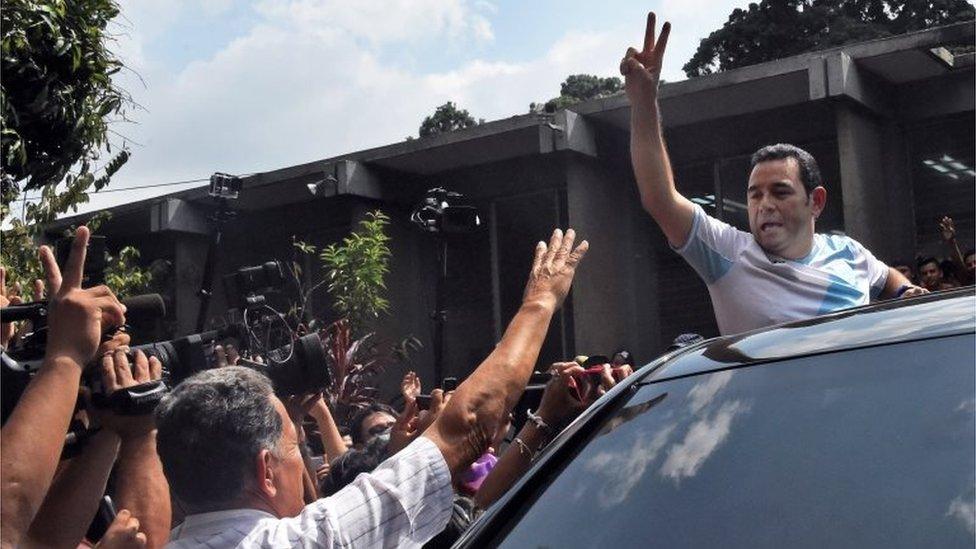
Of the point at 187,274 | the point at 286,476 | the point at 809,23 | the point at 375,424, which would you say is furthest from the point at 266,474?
the point at 809,23

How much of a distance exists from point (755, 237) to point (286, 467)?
1422 millimetres

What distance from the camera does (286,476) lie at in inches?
105

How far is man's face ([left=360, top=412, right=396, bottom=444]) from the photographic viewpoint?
18.1ft

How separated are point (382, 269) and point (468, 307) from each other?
6.20ft

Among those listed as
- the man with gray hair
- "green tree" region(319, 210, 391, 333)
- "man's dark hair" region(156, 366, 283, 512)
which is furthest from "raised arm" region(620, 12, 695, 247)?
"green tree" region(319, 210, 391, 333)

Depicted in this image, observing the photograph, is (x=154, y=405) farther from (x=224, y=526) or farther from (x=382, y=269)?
(x=382, y=269)

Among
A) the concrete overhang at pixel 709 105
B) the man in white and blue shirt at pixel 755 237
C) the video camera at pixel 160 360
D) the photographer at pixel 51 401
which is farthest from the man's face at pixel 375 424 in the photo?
the concrete overhang at pixel 709 105

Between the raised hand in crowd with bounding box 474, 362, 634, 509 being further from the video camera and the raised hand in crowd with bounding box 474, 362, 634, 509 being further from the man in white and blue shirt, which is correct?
the video camera

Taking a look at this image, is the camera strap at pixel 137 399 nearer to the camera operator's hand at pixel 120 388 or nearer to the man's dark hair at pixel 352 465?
the camera operator's hand at pixel 120 388

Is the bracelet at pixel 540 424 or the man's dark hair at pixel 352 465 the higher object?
the bracelet at pixel 540 424

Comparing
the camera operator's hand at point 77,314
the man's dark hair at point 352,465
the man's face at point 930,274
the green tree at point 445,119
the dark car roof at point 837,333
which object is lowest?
the man's dark hair at point 352,465

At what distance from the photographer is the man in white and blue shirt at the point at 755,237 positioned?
10.7 feet

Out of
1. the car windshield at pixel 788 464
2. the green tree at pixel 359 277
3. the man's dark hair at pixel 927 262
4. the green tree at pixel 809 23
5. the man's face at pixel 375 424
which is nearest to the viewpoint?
the car windshield at pixel 788 464

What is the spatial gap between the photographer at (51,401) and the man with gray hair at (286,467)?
217mm
